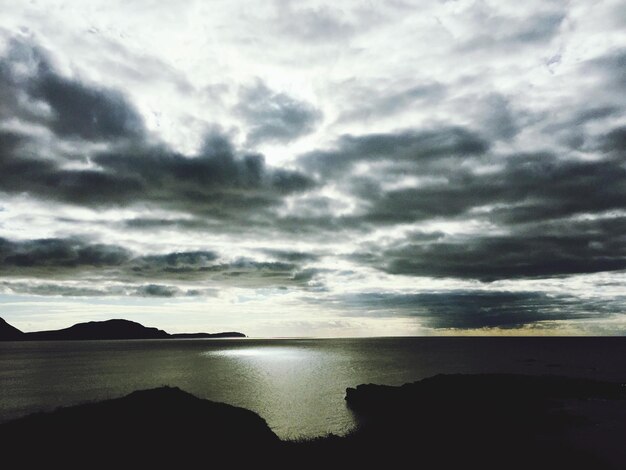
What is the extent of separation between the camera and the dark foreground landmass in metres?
29.5

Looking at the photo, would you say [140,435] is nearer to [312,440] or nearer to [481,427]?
[312,440]

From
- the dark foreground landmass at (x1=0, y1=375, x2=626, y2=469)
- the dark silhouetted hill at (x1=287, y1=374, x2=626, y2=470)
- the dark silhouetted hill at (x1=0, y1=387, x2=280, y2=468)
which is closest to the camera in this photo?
the dark silhouetted hill at (x1=0, y1=387, x2=280, y2=468)

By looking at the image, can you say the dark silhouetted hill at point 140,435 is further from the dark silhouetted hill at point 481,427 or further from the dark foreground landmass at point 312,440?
the dark silhouetted hill at point 481,427

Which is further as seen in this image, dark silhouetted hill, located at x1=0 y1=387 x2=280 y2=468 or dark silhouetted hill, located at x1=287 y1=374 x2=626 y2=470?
dark silhouetted hill, located at x1=287 y1=374 x2=626 y2=470

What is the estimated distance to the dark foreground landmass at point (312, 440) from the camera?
2952 cm

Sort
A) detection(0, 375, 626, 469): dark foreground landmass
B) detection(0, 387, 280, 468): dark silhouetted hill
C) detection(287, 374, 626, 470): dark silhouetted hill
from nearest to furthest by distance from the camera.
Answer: detection(0, 387, 280, 468): dark silhouetted hill
detection(0, 375, 626, 469): dark foreground landmass
detection(287, 374, 626, 470): dark silhouetted hill

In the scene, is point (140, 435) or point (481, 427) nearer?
point (140, 435)

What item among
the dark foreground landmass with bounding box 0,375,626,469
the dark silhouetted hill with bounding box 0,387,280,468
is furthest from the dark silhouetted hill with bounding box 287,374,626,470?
the dark silhouetted hill with bounding box 0,387,280,468

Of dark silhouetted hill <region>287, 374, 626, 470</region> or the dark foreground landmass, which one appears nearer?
the dark foreground landmass

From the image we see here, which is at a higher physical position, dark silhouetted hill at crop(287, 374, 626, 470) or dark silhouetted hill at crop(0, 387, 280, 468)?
dark silhouetted hill at crop(0, 387, 280, 468)

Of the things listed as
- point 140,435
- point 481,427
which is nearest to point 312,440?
point 140,435

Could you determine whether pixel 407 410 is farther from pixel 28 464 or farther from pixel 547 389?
pixel 28 464

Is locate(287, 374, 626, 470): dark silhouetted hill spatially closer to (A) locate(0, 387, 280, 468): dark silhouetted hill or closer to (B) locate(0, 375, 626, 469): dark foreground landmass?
(B) locate(0, 375, 626, 469): dark foreground landmass

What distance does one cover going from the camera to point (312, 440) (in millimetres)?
41062
